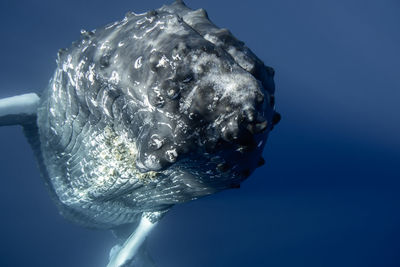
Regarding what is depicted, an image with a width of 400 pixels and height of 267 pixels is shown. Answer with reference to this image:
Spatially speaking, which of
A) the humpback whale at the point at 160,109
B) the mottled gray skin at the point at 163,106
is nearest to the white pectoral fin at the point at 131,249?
the humpback whale at the point at 160,109

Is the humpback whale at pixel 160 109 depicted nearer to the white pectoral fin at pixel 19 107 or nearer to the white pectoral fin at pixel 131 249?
the white pectoral fin at pixel 19 107

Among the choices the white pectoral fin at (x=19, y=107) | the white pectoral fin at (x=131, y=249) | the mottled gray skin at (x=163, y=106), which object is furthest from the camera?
the white pectoral fin at (x=131, y=249)

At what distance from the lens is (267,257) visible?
25422mm

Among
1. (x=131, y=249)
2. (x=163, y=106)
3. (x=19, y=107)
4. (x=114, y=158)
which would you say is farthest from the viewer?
(x=131, y=249)

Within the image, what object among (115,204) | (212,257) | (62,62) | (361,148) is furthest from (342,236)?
(62,62)

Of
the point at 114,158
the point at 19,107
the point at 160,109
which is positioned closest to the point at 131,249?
the point at 19,107

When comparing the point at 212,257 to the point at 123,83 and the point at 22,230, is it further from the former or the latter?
the point at 123,83

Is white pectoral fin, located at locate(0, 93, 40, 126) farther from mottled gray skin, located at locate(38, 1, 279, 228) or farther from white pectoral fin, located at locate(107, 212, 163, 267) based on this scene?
white pectoral fin, located at locate(107, 212, 163, 267)

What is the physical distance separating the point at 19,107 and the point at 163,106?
16.5 ft

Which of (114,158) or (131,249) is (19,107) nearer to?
(114,158)

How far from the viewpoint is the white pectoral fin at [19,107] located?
616cm

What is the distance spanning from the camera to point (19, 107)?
6.24 meters

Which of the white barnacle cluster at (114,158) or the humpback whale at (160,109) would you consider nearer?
the humpback whale at (160,109)

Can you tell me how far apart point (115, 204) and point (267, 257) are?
22.5 m
